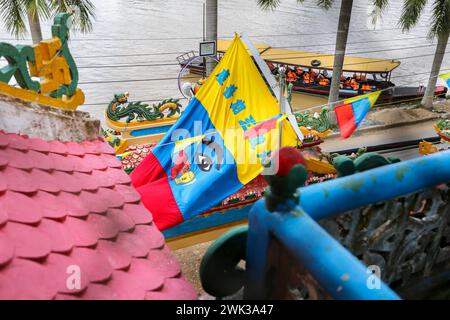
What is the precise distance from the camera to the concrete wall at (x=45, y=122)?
3816 millimetres

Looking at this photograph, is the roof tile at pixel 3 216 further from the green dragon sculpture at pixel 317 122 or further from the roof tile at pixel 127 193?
the green dragon sculpture at pixel 317 122

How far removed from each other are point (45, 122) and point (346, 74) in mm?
24203

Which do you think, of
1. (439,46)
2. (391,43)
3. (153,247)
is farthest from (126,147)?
(391,43)

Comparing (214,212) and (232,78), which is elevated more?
(232,78)

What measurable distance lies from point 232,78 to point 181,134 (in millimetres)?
1417

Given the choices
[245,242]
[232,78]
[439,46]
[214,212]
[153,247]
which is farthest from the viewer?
[439,46]

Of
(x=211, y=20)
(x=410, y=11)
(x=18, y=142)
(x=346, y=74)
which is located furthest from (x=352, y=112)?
(x=346, y=74)

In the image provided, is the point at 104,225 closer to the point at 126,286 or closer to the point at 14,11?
the point at 126,286

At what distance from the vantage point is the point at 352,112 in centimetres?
755

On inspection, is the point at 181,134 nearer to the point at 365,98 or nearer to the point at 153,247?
the point at 365,98

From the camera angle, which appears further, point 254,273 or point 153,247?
point 153,247

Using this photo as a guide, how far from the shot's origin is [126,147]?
1055 cm

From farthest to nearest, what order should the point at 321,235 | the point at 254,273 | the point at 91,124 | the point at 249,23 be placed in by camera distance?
the point at 249,23
the point at 91,124
the point at 254,273
the point at 321,235

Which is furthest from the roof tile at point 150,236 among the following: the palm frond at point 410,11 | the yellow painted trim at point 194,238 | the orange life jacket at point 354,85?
the orange life jacket at point 354,85
